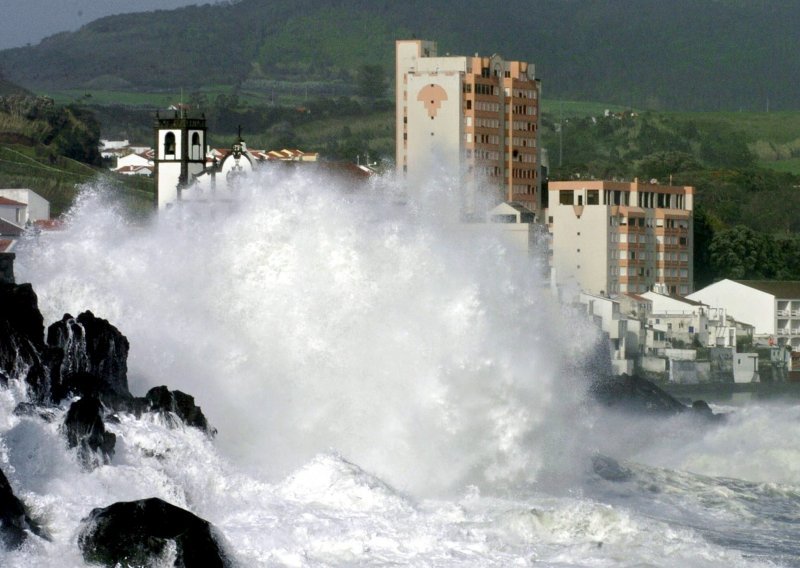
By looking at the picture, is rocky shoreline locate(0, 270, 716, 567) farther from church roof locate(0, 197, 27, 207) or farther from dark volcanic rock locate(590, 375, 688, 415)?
church roof locate(0, 197, 27, 207)

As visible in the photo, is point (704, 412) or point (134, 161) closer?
point (704, 412)

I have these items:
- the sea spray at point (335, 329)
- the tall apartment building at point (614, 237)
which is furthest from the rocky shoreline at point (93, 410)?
the tall apartment building at point (614, 237)

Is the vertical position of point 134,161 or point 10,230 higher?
point 134,161

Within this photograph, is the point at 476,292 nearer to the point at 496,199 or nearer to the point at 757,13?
the point at 496,199

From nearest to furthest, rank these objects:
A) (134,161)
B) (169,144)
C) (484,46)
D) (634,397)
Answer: (634,397) → (169,144) → (134,161) → (484,46)

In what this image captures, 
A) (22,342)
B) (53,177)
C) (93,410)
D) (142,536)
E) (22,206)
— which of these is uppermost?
(53,177)

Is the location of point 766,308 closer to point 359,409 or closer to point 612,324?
point 612,324

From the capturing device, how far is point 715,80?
13538cm

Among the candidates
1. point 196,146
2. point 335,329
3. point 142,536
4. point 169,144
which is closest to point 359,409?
point 335,329

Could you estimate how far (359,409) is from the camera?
108 ft

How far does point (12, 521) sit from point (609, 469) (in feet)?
→ 59.0

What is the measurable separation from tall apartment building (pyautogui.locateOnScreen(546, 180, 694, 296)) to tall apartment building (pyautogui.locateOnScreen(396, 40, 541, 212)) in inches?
158

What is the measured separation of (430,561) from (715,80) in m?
113

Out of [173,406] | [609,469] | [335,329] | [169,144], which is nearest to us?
[173,406]
